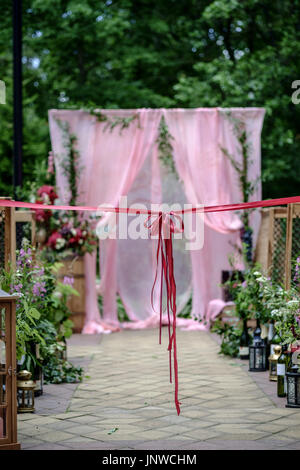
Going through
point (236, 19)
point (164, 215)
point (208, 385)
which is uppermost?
point (236, 19)

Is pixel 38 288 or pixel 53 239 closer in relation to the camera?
pixel 38 288

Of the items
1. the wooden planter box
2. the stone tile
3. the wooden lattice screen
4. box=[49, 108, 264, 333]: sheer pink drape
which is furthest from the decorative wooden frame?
box=[49, 108, 264, 333]: sheer pink drape

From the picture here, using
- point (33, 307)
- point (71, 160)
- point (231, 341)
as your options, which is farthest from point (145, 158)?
point (33, 307)

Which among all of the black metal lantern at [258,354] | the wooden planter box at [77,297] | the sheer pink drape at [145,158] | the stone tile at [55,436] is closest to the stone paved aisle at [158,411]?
the stone tile at [55,436]

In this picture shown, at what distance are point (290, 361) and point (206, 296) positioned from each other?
4653mm

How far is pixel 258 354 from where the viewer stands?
22.1 ft

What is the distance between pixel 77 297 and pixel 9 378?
562 cm

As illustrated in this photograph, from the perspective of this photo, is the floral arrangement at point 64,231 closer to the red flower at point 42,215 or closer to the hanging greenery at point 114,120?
the red flower at point 42,215

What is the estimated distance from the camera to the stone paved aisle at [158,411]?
434cm

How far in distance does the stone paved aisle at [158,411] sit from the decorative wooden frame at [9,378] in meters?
0.15

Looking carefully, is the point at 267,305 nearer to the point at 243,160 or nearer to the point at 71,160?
the point at 243,160

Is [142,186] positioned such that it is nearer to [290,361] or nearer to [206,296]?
[206,296]
